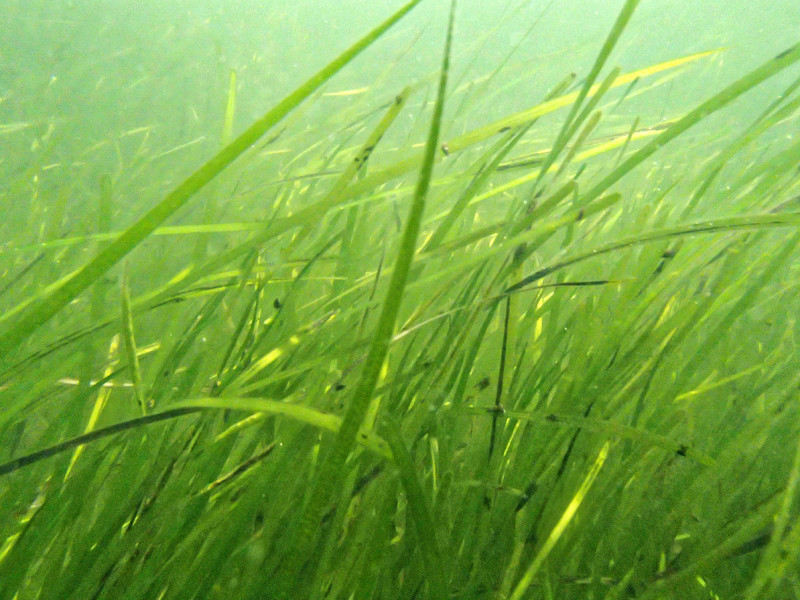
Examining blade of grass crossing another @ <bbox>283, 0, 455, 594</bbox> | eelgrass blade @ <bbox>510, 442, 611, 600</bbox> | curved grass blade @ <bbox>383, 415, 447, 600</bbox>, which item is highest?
blade of grass crossing another @ <bbox>283, 0, 455, 594</bbox>

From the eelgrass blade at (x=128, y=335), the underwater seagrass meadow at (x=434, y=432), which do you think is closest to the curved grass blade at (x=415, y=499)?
the underwater seagrass meadow at (x=434, y=432)

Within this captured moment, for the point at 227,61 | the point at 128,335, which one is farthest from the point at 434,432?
the point at 227,61

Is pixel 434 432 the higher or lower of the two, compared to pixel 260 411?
lower

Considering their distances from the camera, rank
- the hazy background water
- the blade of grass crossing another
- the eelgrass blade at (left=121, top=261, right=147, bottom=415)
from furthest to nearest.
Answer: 1. the hazy background water
2. the eelgrass blade at (left=121, top=261, right=147, bottom=415)
3. the blade of grass crossing another

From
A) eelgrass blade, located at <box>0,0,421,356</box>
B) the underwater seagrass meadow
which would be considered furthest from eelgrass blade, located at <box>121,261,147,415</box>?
eelgrass blade, located at <box>0,0,421,356</box>

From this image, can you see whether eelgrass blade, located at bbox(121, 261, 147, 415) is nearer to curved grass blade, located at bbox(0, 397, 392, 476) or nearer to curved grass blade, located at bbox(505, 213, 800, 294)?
curved grass blade, located at bbox(0, 397, 392, 476)

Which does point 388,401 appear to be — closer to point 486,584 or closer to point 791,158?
point 486,584

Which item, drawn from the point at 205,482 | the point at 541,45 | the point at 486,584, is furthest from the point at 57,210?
the point at 541,45

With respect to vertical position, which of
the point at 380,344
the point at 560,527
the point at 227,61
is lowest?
the point at 560,527

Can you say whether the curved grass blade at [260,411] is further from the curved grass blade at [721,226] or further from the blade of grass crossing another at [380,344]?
the curved grass blade at [721,226]

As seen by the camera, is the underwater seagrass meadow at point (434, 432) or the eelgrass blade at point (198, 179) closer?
the eelgrass blade at point (198, 179)

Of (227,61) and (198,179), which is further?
(227,61)

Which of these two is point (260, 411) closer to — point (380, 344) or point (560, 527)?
point (380, 344)

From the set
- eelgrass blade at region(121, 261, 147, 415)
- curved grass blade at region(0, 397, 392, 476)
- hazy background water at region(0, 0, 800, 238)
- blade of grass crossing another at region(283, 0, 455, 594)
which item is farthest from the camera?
hazy background water at region(0, 0, 800, 238)
